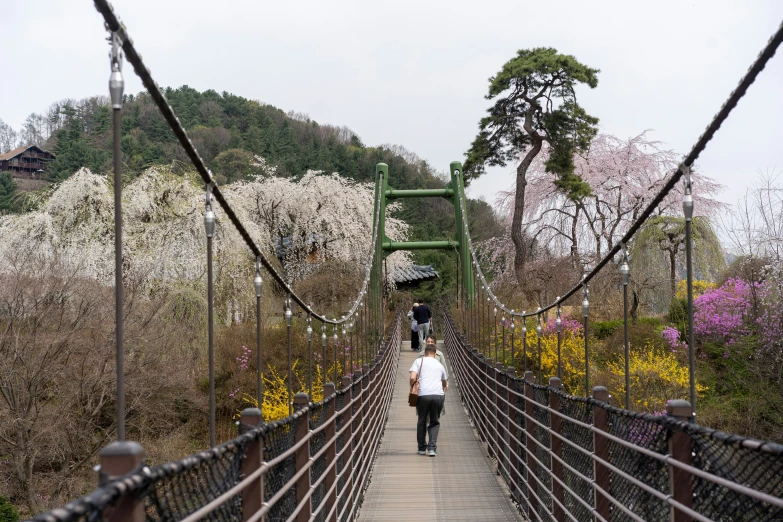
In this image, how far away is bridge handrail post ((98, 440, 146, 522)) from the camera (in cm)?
136

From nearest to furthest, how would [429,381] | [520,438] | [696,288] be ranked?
1. [520,438]
2. [429,381]
3. [696,288]

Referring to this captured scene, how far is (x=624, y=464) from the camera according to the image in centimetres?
313

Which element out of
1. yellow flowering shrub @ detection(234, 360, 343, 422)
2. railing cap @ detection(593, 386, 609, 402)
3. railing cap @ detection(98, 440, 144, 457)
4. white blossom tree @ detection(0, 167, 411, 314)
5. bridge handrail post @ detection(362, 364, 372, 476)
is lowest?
yellow flowering shrub @ detection(234, 360, 343, 422)

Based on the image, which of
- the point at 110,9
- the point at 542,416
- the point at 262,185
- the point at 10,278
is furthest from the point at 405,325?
the point at 110,9

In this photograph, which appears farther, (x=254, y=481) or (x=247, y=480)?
(x=254, y=481)

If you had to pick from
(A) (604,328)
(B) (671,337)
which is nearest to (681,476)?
(B) (671,337)

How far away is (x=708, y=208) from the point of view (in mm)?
25266

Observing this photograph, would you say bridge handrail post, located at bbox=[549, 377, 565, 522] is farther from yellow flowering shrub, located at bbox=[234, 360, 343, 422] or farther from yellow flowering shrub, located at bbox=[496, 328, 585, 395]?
yellow flowering shrub, located at bbox=[496, 328, 585, 395]

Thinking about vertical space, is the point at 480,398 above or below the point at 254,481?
below

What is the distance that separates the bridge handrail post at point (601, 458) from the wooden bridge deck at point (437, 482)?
8.52ft

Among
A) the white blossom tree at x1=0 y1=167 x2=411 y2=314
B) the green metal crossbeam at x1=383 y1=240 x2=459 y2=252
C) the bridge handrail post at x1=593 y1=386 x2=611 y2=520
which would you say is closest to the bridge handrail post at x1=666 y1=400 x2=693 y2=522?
the bridge handrail post at x1=593 y1=386 x2=611 y2=520

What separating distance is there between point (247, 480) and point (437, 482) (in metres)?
5.67

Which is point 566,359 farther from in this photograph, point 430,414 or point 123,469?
point 123,469

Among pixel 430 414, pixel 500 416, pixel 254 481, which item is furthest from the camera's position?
pixel 430 414
